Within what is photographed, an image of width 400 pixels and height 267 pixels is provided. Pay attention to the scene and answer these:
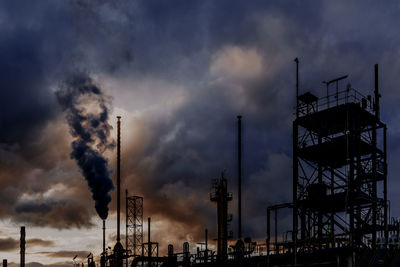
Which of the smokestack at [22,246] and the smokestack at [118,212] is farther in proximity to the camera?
the smokestack at [118,212]

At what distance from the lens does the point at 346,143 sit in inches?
1969

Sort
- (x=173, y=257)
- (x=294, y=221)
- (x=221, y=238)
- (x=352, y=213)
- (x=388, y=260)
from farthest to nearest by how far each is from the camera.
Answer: (x=221, y=238) < (x=173, y=257) < (x=294, y=221) < (x=352, y=213) < (x=388, y=260)

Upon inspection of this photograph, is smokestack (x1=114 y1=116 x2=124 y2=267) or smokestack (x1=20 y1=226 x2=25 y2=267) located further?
smokestack (x1=114 y1=116 x2=124 y2=267)

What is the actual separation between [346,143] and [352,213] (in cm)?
597

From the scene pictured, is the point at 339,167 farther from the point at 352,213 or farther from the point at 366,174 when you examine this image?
the point at 352,213

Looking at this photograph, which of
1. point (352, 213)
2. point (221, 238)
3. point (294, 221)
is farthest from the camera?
point (221, 238)

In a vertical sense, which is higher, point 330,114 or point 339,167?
point 330,114

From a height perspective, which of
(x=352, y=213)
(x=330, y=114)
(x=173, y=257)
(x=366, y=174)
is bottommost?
(x=173, y=257)

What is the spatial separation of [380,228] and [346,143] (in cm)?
746

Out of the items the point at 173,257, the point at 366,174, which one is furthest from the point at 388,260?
the point at 173,257

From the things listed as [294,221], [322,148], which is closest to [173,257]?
[294,221]

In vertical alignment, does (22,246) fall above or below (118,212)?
below

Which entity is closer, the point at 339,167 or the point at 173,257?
the point at 339,167

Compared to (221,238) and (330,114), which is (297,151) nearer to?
(330,114)
